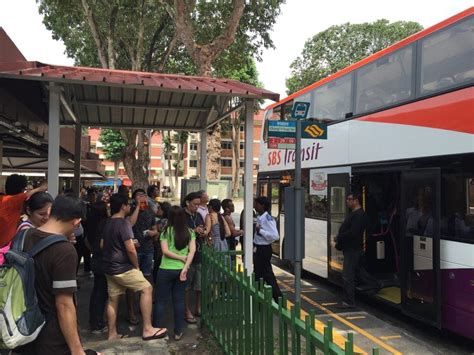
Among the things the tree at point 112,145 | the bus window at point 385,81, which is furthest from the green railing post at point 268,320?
the tree at point 112,145

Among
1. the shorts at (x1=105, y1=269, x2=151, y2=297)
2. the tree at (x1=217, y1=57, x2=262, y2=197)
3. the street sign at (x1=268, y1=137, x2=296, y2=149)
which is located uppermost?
the tree at (x1=217, y1=57, x2=262, y2=197)

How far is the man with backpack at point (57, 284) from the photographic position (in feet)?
7.68

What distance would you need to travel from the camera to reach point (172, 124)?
9117mm

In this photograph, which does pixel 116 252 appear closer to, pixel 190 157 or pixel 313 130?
pixel 313 130

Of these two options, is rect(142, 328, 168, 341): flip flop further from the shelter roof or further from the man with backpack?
the shelter roof

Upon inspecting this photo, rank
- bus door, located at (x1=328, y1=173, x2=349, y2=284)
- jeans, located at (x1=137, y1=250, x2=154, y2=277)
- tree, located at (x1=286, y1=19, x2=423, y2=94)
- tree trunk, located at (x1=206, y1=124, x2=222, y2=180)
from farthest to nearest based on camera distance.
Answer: tree, located at (x1=286, y1=19, x2=423, y2=94) < tree trunk, located at (x1=206, y1=124, x2=222, y2=180) < bus door, located at (x1=328, y1=173, x2=349, y2=284) < jeans, located at (x1=137, y1=250, x2=154, y2=277)

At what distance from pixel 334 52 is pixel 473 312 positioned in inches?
1061

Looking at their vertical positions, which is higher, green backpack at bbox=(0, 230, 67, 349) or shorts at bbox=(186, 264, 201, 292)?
green backpack at bbox=(0, 230, 67, 349)

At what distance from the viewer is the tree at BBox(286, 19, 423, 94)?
93.0 feet

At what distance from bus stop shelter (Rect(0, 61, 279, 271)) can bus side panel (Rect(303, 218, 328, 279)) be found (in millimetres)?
2515

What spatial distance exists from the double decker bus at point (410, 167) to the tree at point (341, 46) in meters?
22.0

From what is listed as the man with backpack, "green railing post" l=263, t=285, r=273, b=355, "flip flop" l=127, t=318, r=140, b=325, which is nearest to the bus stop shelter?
"flip flop" l=127, t=318, r=140, b=325

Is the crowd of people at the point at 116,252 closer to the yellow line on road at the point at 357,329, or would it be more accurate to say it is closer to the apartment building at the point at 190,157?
the yellow line on road at the point at 357,329

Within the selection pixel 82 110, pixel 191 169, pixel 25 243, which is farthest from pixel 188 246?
pixel 191 169
